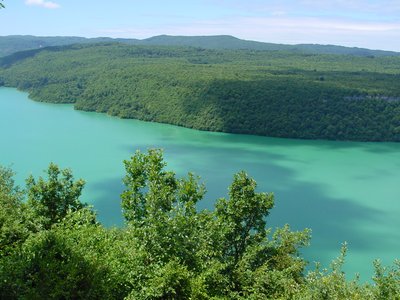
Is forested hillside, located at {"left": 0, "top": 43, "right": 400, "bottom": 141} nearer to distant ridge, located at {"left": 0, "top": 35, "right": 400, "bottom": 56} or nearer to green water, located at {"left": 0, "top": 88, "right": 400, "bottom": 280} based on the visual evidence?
green water, located at {"left": 0, "top": 88, "right": 400, "bottom": 280}

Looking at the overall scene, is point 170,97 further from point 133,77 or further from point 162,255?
point 162,255

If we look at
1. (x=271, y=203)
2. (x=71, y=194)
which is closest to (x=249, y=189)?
(x=271, y=203)

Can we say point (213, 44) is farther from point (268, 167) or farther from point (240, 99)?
point (268, 167)

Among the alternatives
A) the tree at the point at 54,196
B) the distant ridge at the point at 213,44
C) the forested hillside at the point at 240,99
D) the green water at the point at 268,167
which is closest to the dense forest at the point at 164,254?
the tree at the point at 54,196

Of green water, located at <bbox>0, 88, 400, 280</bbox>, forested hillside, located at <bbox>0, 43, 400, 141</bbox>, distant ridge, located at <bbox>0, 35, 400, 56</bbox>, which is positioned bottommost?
green water, located at <bbox>0, 88, 400, 280</bbox>

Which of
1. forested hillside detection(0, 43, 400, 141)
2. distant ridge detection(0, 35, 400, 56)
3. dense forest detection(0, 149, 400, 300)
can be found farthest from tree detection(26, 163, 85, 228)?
distant ridge detection(0, 35, 400, 56)

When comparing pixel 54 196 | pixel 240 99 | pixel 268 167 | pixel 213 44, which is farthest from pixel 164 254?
pixel 213 44

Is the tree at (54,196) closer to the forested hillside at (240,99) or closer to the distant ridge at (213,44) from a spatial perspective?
the forested hillside at (240,99)
